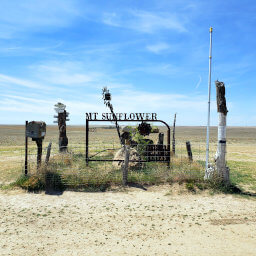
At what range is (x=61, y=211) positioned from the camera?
276 inches

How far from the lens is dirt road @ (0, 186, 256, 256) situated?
511 cm

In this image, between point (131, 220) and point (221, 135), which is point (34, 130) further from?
point (221, 135)

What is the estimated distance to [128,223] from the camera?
6.28 m

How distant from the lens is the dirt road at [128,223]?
16.8 feet

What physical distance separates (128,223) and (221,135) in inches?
190

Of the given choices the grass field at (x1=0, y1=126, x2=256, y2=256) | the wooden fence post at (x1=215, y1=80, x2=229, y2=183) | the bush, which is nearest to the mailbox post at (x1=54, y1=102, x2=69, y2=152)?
the grass field at (x1=0, y1=126, x2=256, y2=256)

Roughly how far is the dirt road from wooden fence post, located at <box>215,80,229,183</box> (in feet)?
3.16

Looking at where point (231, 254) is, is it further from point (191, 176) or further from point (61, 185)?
point (61, 185)

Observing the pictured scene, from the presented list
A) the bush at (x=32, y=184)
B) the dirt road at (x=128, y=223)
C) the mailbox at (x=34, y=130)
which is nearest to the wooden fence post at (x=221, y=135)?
the dirt road at (x=128, y=223)

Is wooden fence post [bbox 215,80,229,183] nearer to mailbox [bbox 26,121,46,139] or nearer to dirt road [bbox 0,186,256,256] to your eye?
dirt road [bbox 0,186,256,256]

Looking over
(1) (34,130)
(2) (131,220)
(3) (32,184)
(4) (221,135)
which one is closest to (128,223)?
(2) (131,220)

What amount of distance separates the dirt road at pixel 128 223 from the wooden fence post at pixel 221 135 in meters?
0.96

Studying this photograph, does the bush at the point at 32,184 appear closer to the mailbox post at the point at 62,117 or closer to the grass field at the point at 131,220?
the grass field at the point at 131,220

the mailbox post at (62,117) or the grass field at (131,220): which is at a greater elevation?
the mailbox post at (62,117)
